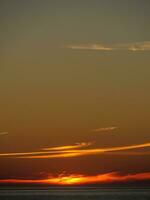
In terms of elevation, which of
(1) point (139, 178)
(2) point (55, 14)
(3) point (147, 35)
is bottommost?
(1) point (139, 178)

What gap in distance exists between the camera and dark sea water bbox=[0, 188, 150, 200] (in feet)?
11.8

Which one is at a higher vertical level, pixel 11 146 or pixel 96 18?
pixel 96 18

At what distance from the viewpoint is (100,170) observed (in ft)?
12.2

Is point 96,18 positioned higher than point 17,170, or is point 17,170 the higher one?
point 96,18

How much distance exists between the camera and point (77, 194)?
3.60m

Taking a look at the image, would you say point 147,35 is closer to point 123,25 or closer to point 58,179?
point 123,25

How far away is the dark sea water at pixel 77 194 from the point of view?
3.59 metres

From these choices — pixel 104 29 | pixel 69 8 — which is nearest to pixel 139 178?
pixel 104 29

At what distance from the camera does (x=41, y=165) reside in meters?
3.77

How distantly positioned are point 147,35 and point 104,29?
13.7 inches

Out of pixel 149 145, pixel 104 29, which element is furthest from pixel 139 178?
pixel 104 29

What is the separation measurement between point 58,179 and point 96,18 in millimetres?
1315

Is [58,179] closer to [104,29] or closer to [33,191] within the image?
[33,191]

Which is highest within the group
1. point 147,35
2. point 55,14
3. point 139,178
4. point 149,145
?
point 55,14
